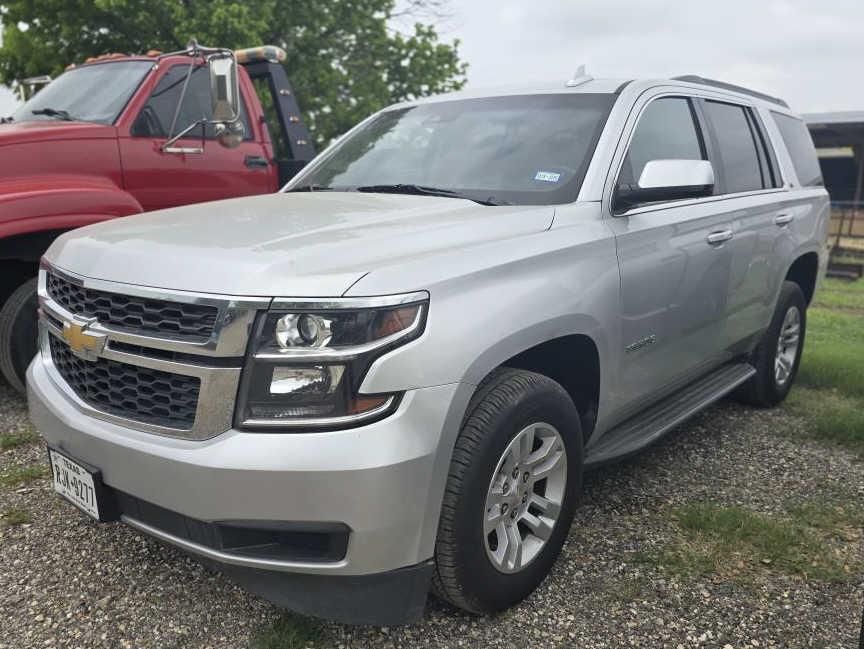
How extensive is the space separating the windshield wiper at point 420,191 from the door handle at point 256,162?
2.35 metres

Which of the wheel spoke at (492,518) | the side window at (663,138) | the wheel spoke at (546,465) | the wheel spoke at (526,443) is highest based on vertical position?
the side window at (663,138)

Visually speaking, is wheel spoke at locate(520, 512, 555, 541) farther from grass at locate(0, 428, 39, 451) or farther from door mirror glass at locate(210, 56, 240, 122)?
door mirror glass at locate(210, 56, 240, 122)

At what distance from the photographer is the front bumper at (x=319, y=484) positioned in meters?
1.95

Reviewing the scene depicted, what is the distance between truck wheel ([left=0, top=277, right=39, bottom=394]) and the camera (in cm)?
418

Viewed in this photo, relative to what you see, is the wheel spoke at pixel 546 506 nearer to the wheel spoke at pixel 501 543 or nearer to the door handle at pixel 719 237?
the wheel spoke at pixel 501 543

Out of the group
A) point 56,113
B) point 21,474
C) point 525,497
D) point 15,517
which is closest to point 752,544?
point 525,497

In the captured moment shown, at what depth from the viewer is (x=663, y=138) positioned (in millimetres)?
3445

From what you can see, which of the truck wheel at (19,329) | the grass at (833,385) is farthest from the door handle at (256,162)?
the grass at (833,385)

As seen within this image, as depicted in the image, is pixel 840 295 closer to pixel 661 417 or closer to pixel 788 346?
pixel 788 346

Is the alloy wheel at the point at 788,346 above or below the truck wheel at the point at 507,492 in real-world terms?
below

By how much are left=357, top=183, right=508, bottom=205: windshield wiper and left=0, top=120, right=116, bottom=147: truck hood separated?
2.14 metres

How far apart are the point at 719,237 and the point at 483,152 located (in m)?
1.22

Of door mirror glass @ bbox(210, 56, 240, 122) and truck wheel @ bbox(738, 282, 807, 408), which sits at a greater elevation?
door mirror glass @ bbox(210, 56, 240, 122)

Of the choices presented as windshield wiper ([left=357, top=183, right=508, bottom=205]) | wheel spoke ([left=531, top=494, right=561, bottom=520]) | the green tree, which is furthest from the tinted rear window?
the green tree
